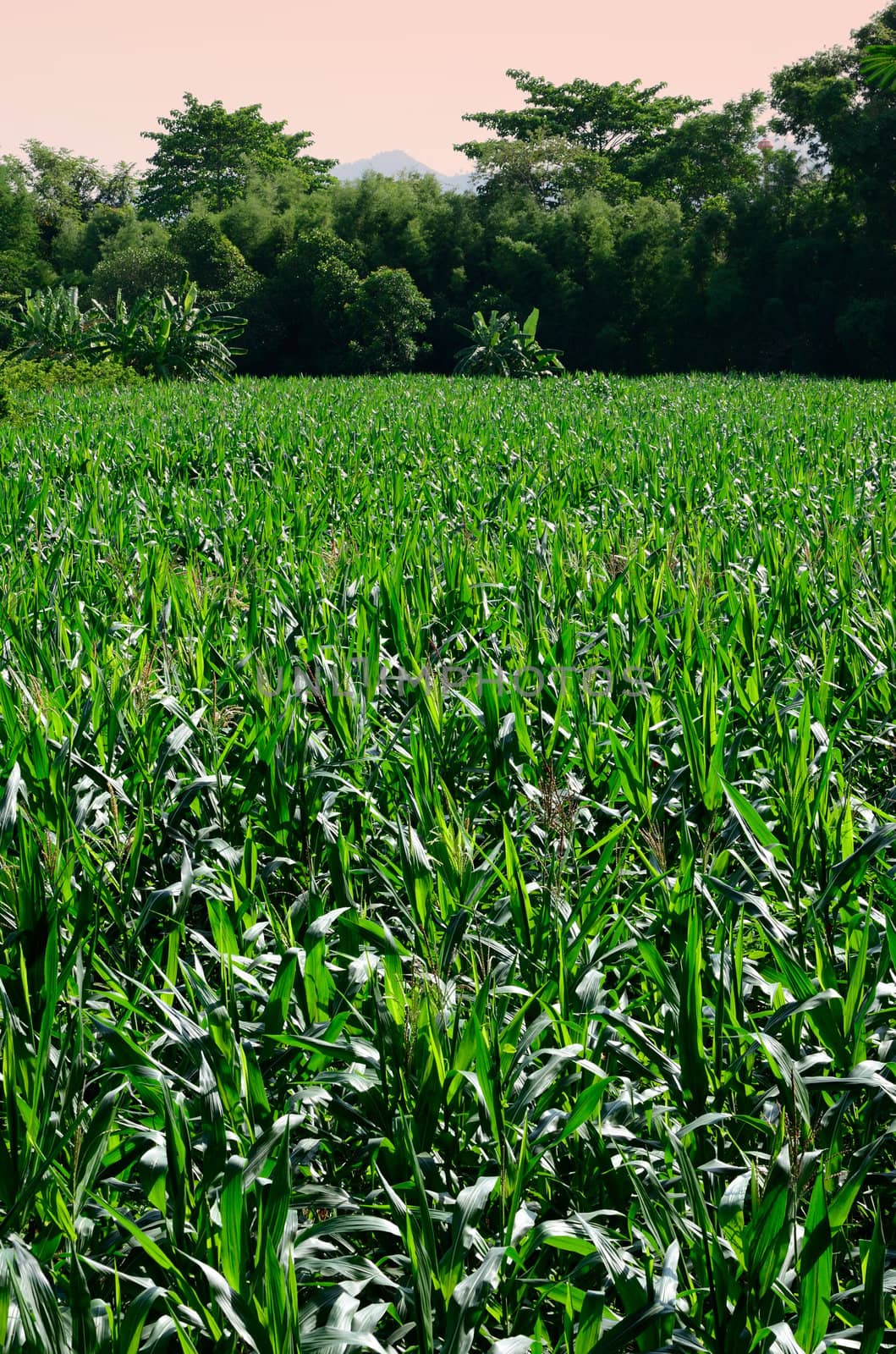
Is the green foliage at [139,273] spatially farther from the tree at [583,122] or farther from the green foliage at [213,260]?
the tree at [583,122]

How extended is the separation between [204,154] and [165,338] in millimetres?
27780

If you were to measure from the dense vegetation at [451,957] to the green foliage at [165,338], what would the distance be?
16.3m

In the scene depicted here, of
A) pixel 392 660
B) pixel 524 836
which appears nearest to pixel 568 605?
pixel 392 660

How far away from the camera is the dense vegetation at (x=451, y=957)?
45.5 inches

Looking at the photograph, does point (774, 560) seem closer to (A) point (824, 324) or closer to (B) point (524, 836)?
(B) point (524, 836)

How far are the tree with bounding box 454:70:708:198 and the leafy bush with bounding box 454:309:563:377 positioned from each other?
15100 millimetres

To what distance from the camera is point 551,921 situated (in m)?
1.74

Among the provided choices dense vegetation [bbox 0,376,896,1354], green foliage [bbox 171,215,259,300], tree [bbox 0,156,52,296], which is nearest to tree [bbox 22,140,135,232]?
tree [bbox 0,156,52,296]

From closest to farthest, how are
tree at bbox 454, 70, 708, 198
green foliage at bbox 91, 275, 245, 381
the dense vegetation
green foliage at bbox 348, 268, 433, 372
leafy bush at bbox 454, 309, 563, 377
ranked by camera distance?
the dense vegetation
green foliage at bbox 91, 275, 245, 381
leafy bush at bbox 454, 309, 563, 377
green foliage at bbox 348, 268, 433, 372
tree at bbox 454, 70, 708, 198

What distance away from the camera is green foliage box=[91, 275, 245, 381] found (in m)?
19.0

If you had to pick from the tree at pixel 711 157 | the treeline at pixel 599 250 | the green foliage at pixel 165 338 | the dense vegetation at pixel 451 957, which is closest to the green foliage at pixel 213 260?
the treeline at pixel 599 250

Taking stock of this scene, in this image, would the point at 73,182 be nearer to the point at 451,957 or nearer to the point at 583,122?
the point at 583,122

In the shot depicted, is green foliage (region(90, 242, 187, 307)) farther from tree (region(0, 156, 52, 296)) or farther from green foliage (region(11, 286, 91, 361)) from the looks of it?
green foliage (region(11, 286, 91, 361))

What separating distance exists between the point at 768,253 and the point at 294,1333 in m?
29.1
